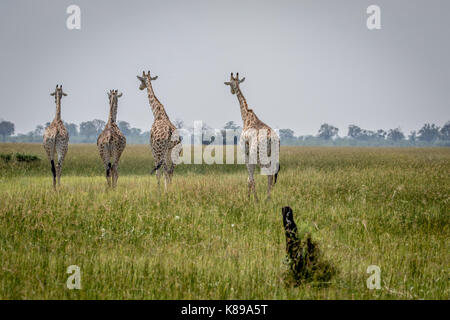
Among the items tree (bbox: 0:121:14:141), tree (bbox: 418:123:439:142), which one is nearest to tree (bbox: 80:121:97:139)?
tree (bbox: 0:121:14:141)

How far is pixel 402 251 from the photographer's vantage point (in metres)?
7.09

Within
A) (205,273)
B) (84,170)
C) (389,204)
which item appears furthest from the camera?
(84,170)

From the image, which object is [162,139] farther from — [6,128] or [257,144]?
[6,128]

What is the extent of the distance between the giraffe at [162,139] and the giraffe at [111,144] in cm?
116

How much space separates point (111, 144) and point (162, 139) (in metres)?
1.76

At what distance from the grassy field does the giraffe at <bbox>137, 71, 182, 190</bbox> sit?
3.94 feet

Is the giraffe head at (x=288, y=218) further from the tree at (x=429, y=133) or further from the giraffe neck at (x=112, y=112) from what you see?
the tree at (x=429, y=133)

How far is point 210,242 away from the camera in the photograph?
730 centimetres

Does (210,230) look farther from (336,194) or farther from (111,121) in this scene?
(111,121)

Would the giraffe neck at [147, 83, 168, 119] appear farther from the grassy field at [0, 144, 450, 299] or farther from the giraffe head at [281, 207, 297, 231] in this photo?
the giraffe head at [281, 207, 297, 231]

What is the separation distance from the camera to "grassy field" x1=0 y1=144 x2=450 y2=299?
532 cm

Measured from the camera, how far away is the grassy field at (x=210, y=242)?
209 inches
